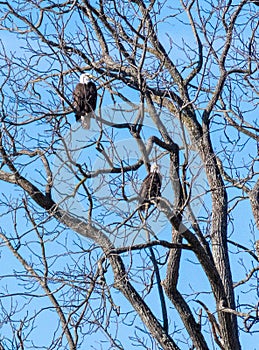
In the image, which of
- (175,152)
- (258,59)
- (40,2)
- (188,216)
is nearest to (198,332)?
(188,216)

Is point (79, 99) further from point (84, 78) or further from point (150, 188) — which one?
point (150, 188)

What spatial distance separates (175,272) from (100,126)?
160 centimetres

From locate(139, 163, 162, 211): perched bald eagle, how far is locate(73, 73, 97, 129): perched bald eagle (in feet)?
2.13

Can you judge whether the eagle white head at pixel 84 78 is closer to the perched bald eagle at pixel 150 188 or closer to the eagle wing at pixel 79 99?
the eagle wing at pixel 79 99

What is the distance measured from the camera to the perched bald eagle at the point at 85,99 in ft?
22.3

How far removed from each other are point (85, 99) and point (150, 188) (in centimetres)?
100

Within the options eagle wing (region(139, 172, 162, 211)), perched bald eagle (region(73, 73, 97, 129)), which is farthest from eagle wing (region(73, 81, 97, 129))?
eagle wing (region(139, 172, 162, 211))

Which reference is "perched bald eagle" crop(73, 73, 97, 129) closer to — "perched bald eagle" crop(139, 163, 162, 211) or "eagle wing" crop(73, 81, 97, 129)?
"eagle wing" crop(73, 81, 97, 129)

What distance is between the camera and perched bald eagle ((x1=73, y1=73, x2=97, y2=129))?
22.3ft

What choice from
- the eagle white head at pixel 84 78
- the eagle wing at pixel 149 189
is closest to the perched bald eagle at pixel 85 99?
the eagle white head at pixel 84 78

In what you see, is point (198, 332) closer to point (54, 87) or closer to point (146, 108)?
point (146, 108)

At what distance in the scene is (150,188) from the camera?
6.67 meters

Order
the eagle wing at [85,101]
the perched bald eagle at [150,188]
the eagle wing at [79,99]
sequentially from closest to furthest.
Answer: the perched bald eagle at [150,188] < the eagle wing at [85,101] < the eagle wing at [79,99]

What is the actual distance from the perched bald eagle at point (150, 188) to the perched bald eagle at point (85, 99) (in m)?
0.65
